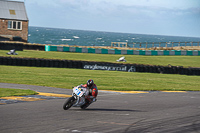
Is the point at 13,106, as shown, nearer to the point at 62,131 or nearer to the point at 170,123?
the point at 62,131

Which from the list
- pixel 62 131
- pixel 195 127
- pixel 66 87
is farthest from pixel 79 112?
pixel 66 87

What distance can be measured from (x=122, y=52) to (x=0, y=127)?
3906 centimetres

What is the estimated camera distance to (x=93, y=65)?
29.9 m

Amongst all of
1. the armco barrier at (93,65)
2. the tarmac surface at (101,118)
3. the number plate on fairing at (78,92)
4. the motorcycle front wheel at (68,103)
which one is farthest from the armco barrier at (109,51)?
the number plate on fairing at (78,92)

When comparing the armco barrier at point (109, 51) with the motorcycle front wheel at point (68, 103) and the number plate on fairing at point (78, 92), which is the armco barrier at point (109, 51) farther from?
the number plate on fairing at point (78, 92)

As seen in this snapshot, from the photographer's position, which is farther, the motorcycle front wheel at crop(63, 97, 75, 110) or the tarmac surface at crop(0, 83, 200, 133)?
the motorcycle front wheel at crop(63, 97, 75, 110)

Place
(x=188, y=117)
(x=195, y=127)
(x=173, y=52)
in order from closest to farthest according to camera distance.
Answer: (x=195, y=127)
(x=188, y=117)
(x=173, y=52)

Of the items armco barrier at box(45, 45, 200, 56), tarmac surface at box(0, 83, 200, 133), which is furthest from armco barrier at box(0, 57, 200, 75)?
tarmac surface at box(0, 83, 200, 133)

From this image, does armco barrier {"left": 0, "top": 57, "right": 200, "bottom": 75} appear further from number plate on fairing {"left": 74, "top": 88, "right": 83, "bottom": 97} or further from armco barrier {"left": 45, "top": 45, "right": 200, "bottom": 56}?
number plate on fairing {"left": 74, "top": 88, "right": 83, "bottom": 97}

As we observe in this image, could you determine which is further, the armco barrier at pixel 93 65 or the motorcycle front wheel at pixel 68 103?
the armco barrier at pixel 93 65

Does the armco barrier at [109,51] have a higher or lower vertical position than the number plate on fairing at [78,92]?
higher

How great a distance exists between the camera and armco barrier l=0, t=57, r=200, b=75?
28312mm

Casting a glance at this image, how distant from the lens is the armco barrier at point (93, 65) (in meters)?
28.3

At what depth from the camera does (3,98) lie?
13156mm
